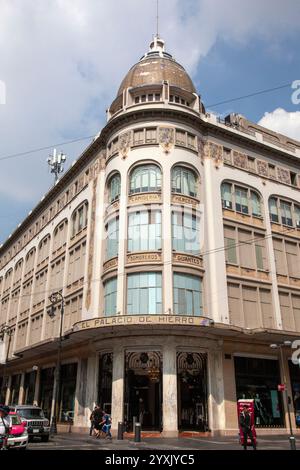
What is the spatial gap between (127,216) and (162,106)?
893 cm

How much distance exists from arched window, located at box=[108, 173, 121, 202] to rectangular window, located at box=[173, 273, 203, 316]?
26.0ft

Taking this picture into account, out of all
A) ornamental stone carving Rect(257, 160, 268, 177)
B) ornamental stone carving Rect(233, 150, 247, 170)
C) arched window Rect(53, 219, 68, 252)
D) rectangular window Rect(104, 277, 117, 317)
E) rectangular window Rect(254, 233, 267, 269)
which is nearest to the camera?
rectangular window Rect(104, 277, 117, 317)

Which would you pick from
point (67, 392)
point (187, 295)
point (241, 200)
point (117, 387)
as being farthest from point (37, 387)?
point (241, 200)

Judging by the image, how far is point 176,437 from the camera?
23.8m

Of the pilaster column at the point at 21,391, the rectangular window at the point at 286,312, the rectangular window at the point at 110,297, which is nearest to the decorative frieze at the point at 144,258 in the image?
the rectangular window at the point at 110,297

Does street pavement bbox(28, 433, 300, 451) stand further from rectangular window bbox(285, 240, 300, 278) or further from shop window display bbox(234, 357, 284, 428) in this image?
rectangular window bbox(285, 240, 300, 278)

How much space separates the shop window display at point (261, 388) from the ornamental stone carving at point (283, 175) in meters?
15.8

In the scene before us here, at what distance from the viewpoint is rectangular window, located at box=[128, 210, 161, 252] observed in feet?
93.8

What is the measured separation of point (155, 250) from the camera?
92.6 ft

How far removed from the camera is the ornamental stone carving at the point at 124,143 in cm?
3180

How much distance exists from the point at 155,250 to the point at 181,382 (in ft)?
27.6

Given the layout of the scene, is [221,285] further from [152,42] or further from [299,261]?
[152,42]

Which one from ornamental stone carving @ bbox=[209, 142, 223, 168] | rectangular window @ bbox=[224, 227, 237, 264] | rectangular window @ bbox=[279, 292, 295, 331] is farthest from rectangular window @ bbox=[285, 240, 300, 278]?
ornamental stone carving @ bbox=[209, 142, 223, 168]

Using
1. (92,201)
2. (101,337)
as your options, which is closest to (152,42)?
(92,201)
